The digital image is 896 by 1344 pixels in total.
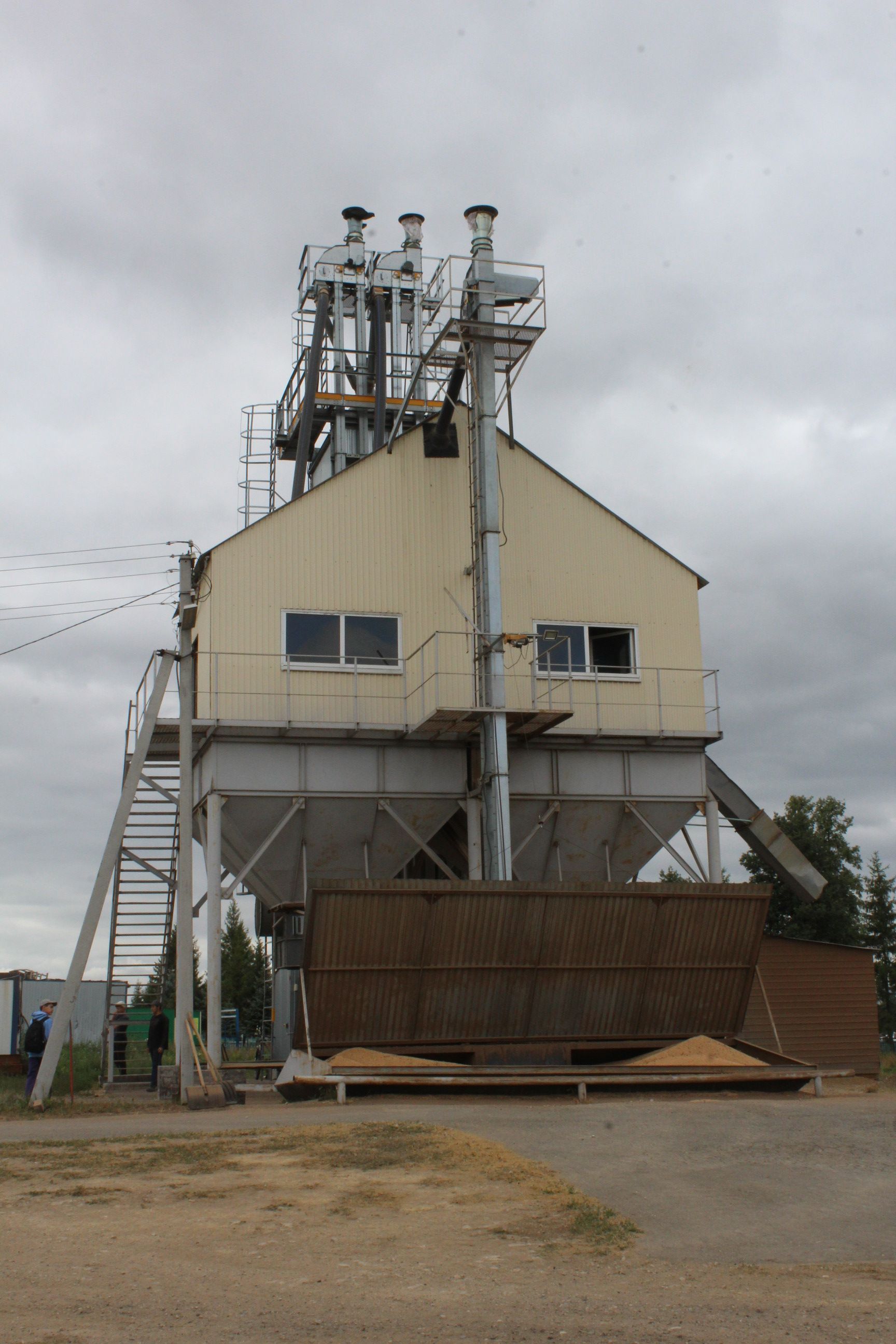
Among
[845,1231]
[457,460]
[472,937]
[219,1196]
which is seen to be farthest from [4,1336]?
[457,460]

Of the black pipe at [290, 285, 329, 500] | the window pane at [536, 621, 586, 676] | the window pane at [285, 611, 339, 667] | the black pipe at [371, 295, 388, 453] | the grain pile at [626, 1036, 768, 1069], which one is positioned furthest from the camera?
the black pipe at [290, 285, 329, 500]

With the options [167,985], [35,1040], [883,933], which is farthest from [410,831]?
[883,933]

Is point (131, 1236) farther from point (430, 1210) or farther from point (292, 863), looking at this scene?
point (292, 863)

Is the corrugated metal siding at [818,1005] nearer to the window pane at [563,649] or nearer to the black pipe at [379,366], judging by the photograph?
the window pane at [563,649]

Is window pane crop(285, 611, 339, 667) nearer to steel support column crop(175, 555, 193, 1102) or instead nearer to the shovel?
steel support column crop(175, 555, 193, 1102)

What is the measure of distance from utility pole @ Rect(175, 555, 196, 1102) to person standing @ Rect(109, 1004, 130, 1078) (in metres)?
5.08

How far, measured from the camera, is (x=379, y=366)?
3216 centimetres

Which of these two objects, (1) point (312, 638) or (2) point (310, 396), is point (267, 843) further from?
(2) point (310, 396)

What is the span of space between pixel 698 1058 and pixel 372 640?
9874 millimetres

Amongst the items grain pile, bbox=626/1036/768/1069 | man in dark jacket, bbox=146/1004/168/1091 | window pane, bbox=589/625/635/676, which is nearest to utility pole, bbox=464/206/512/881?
window pane, bbox=589/625/635/676

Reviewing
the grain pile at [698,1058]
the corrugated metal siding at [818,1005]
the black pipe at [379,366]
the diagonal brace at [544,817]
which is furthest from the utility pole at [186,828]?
the corrugated metal siding at [818,1005]

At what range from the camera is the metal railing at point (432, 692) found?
23359 mm

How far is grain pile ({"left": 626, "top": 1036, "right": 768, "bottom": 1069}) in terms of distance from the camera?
18.9 metres

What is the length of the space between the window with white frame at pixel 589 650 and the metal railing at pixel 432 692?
0.08 metres
